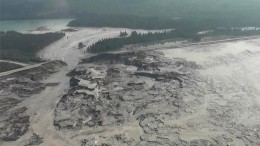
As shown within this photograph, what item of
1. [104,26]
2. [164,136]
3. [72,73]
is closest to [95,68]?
[72,73]

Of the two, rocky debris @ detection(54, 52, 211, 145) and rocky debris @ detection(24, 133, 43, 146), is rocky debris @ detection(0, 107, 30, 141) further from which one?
rocky debris @ detection(54, 52, 211, 145)

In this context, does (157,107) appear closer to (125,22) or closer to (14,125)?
(14,125)

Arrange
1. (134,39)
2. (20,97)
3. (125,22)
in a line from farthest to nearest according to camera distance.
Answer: (125,22) < (134,39) < (20,97)

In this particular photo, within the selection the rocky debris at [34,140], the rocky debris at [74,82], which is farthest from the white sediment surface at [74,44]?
the rocky debris at [34,140]

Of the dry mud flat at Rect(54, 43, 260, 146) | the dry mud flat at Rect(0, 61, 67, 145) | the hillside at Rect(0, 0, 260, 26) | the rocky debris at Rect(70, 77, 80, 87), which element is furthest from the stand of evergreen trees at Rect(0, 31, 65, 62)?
the hillside at Rect(0, 0, 260, 26)

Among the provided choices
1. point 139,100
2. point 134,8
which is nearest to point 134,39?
point 139,100
